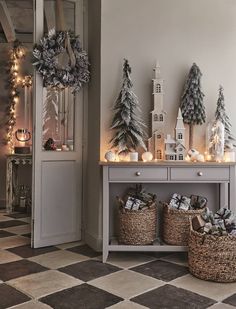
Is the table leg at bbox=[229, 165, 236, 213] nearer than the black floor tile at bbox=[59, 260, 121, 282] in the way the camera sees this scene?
No

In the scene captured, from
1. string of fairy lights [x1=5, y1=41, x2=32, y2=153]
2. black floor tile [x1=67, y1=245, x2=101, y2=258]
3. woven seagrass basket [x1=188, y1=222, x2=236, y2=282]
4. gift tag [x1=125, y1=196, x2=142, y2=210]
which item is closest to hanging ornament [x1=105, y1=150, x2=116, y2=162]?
gift tag [x1=125, y1=196, x2=142, y2=210]

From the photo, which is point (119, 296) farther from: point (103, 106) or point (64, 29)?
point (64, 29)

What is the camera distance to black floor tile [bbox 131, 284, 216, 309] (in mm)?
2352

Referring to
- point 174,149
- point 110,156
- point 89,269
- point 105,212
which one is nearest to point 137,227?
point 105,212

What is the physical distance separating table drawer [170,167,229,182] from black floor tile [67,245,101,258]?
3.35 feet

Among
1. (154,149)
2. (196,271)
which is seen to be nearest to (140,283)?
(196,271)

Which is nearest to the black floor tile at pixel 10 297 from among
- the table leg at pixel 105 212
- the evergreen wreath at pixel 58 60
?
the table leg at pixel 105 212

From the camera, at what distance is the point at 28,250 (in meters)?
3.57

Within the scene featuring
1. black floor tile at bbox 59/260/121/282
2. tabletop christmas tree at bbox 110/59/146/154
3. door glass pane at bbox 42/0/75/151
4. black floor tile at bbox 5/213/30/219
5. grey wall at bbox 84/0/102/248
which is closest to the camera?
black floor tile at bbox 59/260/121/282

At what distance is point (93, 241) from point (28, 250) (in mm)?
625

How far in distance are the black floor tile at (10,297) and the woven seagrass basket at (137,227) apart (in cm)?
107

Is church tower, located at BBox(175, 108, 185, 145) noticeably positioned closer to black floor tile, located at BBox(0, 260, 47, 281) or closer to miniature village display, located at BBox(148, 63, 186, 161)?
miniature village display, located at BBox(148, 63, 186, 161)

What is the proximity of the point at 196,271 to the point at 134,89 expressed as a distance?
1728mm

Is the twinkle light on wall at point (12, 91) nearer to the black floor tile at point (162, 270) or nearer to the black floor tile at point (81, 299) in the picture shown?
the black floor tile at point (162, 270)
